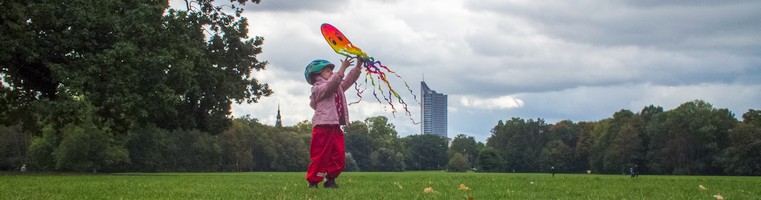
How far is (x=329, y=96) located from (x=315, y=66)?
3.96ft

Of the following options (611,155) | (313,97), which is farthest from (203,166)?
(313,97)

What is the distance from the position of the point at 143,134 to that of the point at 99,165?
43.5ft

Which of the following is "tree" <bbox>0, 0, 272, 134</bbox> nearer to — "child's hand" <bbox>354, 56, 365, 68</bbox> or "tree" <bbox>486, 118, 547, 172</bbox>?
"child's hand" <bbox>354, 56, 365, 68</bbox>

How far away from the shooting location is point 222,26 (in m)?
38.9

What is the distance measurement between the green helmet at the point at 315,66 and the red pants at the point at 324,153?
1.46m

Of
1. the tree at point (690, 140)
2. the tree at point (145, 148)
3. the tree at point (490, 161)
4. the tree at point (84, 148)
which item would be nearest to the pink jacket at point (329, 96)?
the tree at point (84, 148)

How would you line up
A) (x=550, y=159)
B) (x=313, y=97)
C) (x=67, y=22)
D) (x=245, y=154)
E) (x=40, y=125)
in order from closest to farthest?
(x=313, y=97) → (x=67, y=22) → (x=40, y=125) → (x=245, y=154) → (x=550, y=159)

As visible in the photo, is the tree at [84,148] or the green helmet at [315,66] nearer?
the green helmet at [315,66]

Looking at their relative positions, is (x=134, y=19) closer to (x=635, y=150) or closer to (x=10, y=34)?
(x=10, y=34)

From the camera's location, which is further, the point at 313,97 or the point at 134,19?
the point at 134,19

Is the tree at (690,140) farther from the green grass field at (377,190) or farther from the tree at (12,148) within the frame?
the green grass field at (377,190)

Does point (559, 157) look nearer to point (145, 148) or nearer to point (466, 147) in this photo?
point (466, 147)

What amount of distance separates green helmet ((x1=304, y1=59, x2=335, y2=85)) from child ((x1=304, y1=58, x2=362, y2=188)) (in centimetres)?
55

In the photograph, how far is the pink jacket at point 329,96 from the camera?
13953 mm
